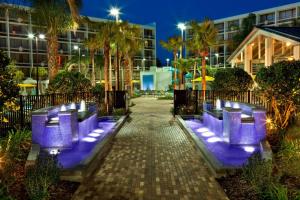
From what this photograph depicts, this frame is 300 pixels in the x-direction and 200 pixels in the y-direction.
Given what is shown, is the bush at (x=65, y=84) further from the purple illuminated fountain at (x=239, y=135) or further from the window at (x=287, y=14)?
the window at (x=287, y=14)

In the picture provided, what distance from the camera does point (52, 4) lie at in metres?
19.2

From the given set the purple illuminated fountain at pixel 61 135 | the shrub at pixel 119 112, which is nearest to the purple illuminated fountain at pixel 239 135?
the purple illuminated fountain at pixel 61 135

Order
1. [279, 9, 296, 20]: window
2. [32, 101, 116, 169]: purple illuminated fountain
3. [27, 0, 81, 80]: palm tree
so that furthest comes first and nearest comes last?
[279, 9, 296, 20]: window < [27, 0, 81, 80]: palm tree < [32, 101, 116, 169]: purple illuminated fountain

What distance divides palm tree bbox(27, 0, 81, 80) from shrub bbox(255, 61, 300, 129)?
12597 mm

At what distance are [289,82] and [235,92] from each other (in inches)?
257

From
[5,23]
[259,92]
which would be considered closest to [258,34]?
[259,92]

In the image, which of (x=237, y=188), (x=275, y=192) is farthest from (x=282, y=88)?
(x=275, y=192)

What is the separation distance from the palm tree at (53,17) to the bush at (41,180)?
14.3 m

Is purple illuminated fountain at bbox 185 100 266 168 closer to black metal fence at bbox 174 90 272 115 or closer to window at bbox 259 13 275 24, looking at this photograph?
black metal fence at bbox 174 90 272 115

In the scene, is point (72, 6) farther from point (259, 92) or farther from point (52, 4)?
point (259, 92)

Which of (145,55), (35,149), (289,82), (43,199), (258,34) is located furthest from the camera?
(145,55)

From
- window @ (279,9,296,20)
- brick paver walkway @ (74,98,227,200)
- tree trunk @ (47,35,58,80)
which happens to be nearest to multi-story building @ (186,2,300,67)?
window @ (279,9,296,20)

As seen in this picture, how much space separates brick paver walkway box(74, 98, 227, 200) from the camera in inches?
236

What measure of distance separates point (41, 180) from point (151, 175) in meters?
2.56
